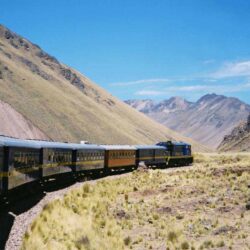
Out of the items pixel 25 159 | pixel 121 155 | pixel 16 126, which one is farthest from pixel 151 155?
pixel 16 126

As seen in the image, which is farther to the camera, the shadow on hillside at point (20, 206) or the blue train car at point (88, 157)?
the blue train car at point (88, 157)

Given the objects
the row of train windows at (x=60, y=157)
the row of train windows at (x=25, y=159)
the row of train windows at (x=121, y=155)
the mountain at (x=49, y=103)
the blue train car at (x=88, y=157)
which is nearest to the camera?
the row of train windows at (x=25, y=159)

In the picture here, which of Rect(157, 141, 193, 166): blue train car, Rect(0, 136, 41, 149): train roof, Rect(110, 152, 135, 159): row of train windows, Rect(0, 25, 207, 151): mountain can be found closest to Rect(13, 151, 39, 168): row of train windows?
Rect(0, 136, 41, 149): train roof

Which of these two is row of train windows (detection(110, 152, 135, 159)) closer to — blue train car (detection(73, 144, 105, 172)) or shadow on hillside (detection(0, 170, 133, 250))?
blue train car (detection(73, 144, 105, 172))

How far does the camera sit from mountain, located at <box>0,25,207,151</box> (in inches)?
4641

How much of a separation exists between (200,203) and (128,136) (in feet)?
409

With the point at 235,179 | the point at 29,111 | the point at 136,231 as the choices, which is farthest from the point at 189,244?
the point at 29,111

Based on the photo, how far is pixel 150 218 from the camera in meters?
28.1

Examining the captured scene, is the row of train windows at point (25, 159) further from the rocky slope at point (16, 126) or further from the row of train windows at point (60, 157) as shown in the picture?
the rocky slope at point (16, 126)

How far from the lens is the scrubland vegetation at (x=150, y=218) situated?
844 inches

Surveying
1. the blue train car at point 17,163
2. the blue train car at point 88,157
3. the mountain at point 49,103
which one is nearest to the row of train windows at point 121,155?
the blue train car at point 88,157

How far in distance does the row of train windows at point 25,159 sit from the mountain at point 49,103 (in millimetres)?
61067

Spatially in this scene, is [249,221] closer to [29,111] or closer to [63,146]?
[63,146]

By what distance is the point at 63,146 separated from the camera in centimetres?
3862
